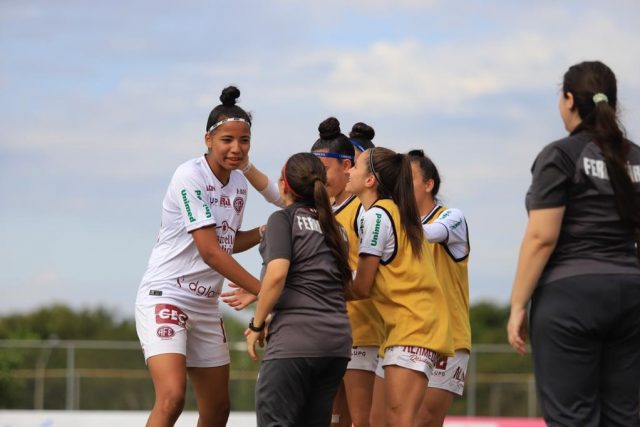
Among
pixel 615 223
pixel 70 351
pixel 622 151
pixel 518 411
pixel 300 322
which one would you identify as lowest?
pixel 518 411

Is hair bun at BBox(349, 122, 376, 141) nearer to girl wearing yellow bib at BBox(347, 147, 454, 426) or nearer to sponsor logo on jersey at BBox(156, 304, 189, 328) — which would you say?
girl wearing yellow bib at BBox(347, 147, 454, 426)

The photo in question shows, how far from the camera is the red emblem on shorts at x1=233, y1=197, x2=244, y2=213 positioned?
21.5 feet

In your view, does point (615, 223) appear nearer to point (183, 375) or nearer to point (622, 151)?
point (622, 151)

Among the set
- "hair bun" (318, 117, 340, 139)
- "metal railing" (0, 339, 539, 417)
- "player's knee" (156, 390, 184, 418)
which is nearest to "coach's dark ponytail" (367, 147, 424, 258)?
"hair bun" (318, 117, 340, 139)

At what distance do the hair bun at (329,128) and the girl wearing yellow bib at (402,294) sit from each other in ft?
3.05

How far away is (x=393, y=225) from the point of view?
6.01 meters

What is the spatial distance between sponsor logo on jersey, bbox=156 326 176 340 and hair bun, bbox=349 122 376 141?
2.03 meters

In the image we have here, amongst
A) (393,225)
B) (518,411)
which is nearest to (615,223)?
(393,225)

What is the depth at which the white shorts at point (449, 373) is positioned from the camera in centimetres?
666

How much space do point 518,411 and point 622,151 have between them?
1712 centimetres

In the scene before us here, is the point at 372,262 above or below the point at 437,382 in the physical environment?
above

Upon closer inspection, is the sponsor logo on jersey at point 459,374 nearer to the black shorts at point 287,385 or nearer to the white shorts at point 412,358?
the white shorts at point 412,358

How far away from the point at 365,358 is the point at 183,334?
43.9 inches

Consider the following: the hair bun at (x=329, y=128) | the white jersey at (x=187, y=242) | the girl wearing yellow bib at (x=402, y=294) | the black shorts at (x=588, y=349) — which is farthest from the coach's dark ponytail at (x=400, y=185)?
the black shorts at (x=588, y=349)
